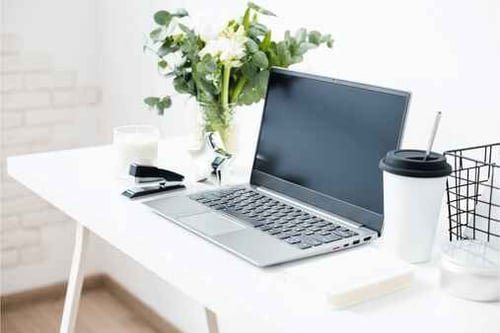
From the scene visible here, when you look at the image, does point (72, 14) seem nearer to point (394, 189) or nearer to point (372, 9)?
point (372, 9)

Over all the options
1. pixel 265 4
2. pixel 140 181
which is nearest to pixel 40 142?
pixel 265 4

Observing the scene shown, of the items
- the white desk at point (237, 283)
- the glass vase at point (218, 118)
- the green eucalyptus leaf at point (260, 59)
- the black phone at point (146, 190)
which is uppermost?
the green eucalyptus leaf at point (260, 59)

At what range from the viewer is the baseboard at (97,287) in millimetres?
2627

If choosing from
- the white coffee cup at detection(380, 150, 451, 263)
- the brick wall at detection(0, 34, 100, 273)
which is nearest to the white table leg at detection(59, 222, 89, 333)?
the white coffee cup at detection(380, 150, 451, 263)

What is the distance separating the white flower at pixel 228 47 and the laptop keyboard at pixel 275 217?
25 centimetres

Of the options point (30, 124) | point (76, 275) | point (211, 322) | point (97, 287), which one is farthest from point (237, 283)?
point (97, 287)

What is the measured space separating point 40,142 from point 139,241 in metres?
1.51

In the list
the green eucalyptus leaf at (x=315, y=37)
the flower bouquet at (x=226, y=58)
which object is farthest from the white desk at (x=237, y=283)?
the green eucalyptus leaf at (x=315, y=37)

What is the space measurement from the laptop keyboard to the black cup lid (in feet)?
0.48

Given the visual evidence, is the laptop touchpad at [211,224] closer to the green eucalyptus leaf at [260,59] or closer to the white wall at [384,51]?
the green eucalyptus leaf at [260,59]

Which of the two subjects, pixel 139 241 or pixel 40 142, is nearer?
pixel 139 241

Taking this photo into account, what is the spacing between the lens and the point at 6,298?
2.69 meters

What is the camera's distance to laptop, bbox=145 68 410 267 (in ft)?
3.98

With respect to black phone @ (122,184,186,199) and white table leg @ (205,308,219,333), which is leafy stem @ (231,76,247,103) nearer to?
black phone @ (122,184,186,199)
